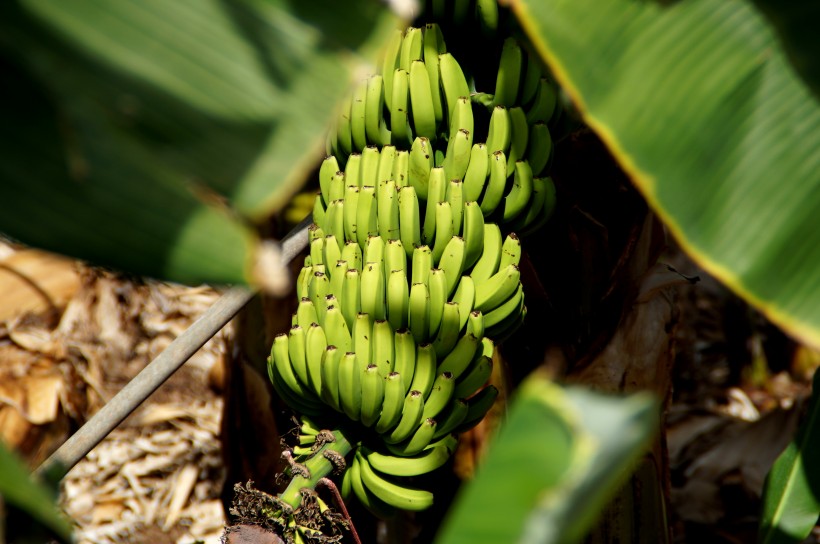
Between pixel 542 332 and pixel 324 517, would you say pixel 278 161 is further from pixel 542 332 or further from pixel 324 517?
pixel 542 332

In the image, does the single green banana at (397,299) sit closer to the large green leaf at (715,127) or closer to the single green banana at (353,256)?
the single green banana at (353,256)

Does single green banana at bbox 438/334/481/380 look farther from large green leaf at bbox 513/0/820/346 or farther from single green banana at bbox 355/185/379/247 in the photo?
large green leaf at bbox 513/0/820/346

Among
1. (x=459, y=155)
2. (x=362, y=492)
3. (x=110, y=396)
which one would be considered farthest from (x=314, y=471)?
(x=110, y=396)

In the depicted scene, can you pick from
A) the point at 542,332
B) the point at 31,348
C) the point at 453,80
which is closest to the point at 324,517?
the point at 542,332

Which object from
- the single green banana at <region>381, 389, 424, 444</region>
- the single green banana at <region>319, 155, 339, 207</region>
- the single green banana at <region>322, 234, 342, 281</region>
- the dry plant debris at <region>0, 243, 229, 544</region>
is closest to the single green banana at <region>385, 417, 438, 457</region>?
the single green banana at <region>381, 389, 424, 444</region>

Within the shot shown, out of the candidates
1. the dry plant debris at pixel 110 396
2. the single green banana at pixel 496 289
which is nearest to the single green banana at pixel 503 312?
the single green banana at pixel 496 289

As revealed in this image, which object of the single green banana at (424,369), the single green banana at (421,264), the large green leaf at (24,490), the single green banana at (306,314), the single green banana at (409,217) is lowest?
the single green banana at (424,369)
